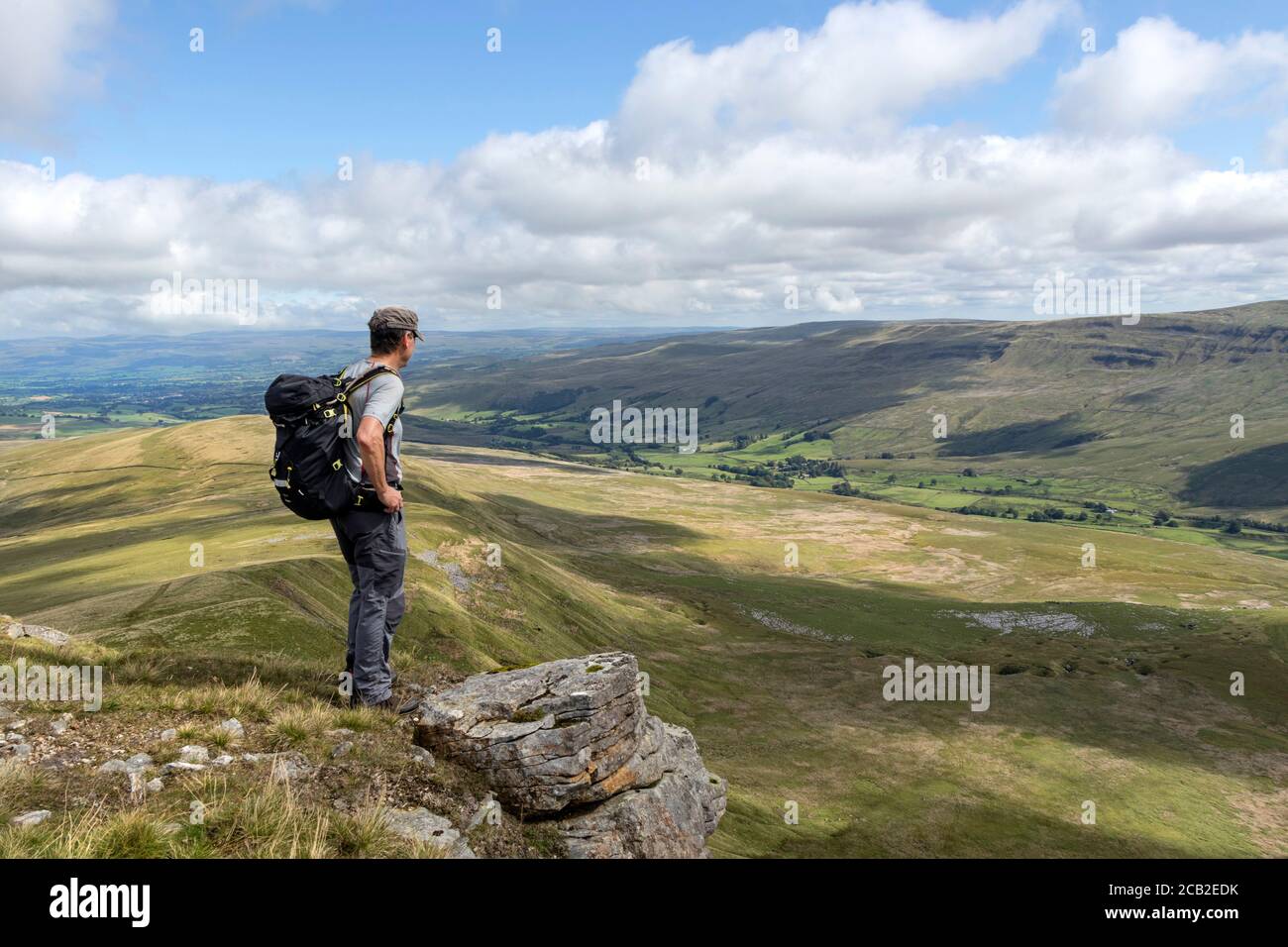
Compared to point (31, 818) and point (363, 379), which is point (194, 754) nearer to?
point (31, 818)

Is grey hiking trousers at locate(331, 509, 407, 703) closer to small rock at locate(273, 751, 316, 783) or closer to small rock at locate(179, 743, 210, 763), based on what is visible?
small rock at locate(273, 751, 316, 783)

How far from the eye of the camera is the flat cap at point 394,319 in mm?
13000

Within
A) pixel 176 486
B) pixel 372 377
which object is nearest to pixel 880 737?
pixel 372 377

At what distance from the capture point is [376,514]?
13.1 meters

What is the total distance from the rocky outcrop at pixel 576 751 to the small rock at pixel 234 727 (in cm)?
319

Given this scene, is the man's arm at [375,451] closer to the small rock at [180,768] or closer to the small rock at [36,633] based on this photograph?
the small rock at [180,768]

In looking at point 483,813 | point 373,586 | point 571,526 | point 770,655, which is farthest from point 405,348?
point 571,526

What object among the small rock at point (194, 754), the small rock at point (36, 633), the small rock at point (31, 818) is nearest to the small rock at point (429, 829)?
the small rock at point (194, 754)

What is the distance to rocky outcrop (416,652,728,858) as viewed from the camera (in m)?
14.6

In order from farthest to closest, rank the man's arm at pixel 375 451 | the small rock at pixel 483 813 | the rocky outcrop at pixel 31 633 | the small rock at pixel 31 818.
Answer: the rocky outcrop at pixel 31 633 → the small rock at pixel 483 813 → the man's arm at pixel 375 451 → the small rock at pixel 31 818

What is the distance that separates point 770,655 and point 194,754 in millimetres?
90339

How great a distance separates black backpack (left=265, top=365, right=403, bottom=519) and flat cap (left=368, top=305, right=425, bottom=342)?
1.18m
